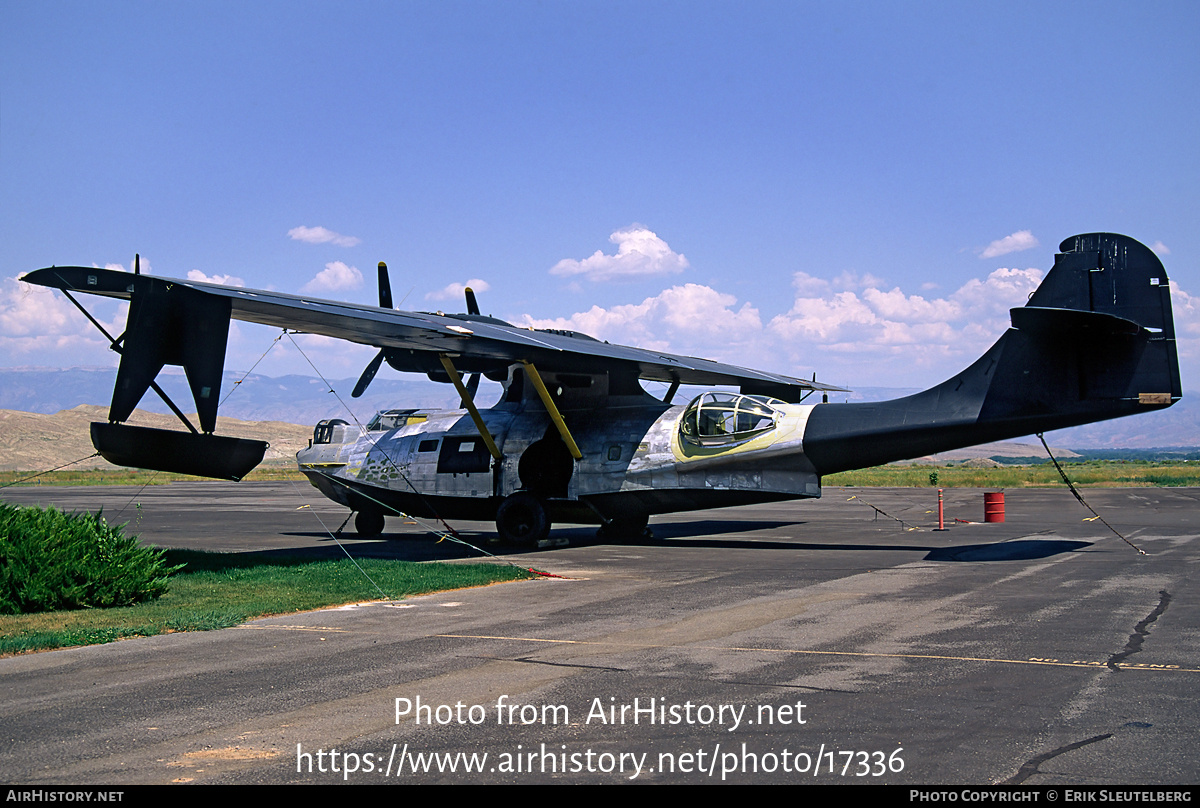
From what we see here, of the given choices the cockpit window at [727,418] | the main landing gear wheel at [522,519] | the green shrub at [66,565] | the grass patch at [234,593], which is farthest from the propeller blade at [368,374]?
the green shrub at [66,565]

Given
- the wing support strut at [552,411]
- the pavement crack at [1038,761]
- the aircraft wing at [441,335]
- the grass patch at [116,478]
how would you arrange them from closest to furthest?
1. the pavement crack at [1038,761]
2. the aircraft wing at [441,335]
3. the wing support strut at [552,411]
4. the grass patch at [116,478]

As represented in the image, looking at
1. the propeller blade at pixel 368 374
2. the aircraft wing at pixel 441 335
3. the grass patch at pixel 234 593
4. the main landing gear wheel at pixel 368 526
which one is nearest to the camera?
the grass patch at pixel 234 593

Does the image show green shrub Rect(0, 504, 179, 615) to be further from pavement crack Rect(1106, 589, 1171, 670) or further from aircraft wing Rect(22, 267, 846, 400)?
pavement crack Rect(1106, 589, 1171, 670)

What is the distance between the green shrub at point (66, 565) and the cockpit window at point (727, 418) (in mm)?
11535

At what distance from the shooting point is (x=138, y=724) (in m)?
6.96

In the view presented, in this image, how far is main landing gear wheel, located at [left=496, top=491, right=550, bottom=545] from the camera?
22.0m

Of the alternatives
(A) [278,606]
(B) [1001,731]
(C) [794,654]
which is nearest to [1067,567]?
(C) [794,654]

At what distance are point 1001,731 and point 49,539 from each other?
490 inches

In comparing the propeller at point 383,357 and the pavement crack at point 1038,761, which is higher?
the propeller at point 383,357

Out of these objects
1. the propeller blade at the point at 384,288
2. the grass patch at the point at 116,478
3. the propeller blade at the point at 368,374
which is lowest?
the grass patch at the point at 116,478

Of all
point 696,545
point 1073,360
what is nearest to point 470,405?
point 696,545

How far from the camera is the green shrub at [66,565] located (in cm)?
1252

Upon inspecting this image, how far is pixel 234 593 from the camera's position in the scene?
13992 millimetres

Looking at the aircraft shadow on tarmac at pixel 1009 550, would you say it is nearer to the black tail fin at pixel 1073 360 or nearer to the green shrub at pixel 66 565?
the black tail fin at pixel 1073 360
